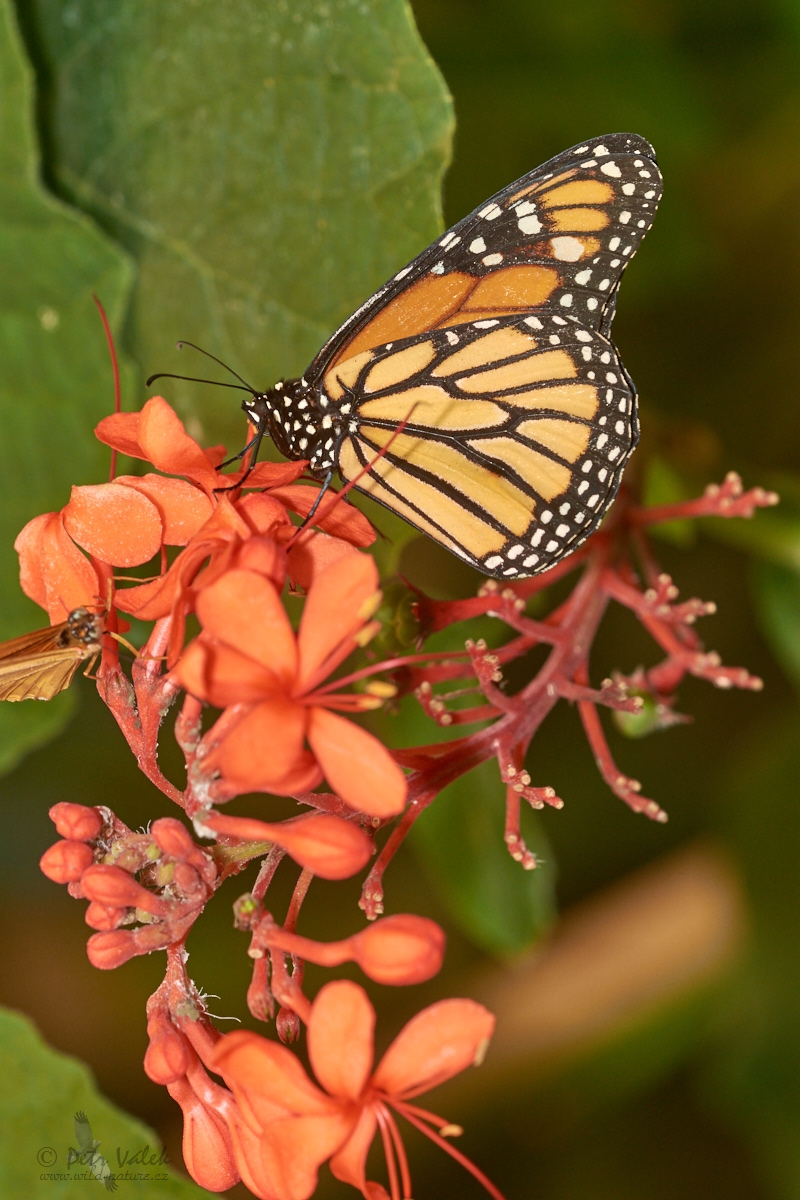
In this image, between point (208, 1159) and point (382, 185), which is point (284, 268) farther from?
point (208, 1159)

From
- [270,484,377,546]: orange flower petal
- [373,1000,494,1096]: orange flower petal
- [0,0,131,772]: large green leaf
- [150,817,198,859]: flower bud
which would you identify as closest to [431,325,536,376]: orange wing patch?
[270,484,377,546]: orange flower petal

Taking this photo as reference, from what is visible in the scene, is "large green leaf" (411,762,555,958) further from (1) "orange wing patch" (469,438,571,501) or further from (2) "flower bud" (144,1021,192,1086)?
(2) "flower bud" (144,1021,192,1086)

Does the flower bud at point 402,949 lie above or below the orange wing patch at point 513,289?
below

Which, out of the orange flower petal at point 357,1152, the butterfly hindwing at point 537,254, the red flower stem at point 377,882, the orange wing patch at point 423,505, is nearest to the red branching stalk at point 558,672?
the red flower stem at point 377,882

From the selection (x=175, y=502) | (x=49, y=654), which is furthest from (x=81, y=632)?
(x=175, y=502)

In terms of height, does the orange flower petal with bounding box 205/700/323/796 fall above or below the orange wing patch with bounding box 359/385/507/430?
above

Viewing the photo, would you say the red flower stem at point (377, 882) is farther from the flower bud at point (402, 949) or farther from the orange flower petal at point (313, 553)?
the orange flower petal at point (313, 553)
